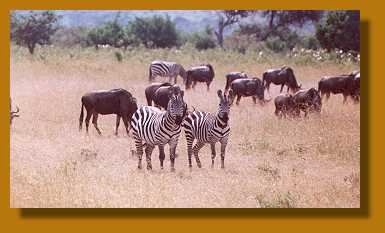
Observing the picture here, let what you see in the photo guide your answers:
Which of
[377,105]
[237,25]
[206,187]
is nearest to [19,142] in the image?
[206,187]

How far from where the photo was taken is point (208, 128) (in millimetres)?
6973

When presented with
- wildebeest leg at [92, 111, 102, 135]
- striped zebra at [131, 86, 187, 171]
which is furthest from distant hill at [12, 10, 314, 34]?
wildebeest leg at [92, 111, 102, 135]

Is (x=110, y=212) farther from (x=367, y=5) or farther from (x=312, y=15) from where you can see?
(x=367, y=5)

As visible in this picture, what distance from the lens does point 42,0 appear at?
22.7 feet

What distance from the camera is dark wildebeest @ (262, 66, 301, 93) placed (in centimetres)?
714

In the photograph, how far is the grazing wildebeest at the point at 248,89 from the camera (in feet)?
23.1

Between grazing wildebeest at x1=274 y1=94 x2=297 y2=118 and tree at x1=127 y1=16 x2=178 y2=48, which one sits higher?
tree at x1=127 y1=16 x2=178 y2=48

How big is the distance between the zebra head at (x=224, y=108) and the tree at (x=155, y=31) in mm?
831

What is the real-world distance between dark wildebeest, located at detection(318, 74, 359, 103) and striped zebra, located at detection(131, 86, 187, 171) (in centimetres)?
150

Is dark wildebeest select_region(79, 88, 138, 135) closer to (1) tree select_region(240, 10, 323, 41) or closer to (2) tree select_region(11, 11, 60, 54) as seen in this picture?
(2) tree select_region(11, 11, 60, 54)

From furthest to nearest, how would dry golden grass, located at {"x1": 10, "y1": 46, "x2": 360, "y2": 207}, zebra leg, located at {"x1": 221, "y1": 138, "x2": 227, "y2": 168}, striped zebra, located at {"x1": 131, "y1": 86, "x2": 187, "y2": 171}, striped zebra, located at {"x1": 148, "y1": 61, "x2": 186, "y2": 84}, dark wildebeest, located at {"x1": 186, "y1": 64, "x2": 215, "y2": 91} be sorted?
striped zebra, located at {"x1": 148, "y1": 61, "x2": 186, "y2": 84}
dark wildebeest, located at {"x1": 186, "y1": 64, "x2": 215, "y2": 91}
zebra leg, located at {"x1": 221, "y1": 138, "x2": 227, "y2": 168}
striped zebra, located at {"x1": 131, "y1": 86, "x2": 187, "y2": 171}
dry golden grass, located at {"x1": 10, "y1": 46, "x2": 360, "y2": 207}

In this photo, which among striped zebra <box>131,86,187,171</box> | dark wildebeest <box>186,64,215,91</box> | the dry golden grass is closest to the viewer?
the dry golden grass

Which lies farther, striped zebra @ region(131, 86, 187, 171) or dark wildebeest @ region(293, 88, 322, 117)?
dark wildebeest @ region(293, 88, 322, 117)

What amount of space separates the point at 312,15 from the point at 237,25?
0.77m
